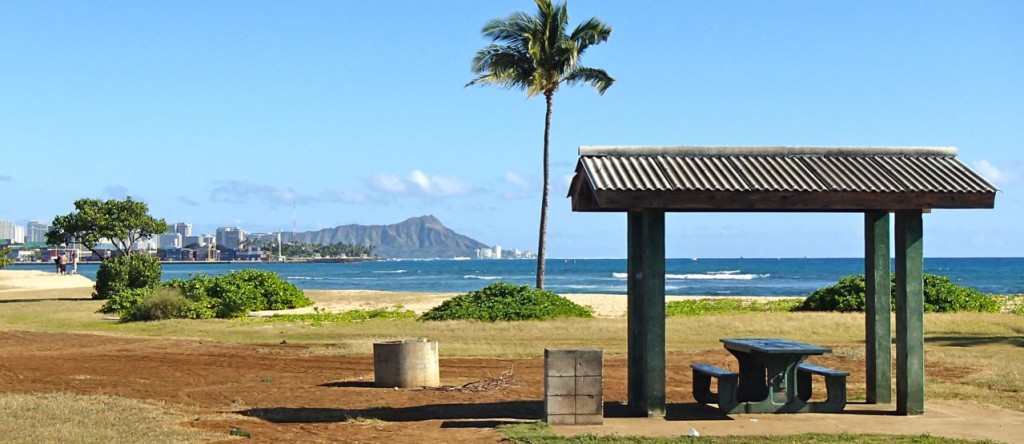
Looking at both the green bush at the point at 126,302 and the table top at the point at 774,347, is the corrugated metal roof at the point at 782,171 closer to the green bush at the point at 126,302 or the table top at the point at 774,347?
the table top at the point at 774,347

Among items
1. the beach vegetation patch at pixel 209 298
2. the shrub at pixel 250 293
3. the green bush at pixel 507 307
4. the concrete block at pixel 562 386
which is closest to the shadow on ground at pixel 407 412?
the concrete block at pixel 562 386

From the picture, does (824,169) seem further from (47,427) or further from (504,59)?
(504,59)

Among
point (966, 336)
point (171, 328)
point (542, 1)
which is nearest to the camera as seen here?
point (966, 336)

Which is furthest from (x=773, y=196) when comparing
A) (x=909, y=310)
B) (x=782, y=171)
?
(x=909, y=310)

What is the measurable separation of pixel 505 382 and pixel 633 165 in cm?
493

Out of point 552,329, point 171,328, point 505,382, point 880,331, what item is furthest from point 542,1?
point 880,331

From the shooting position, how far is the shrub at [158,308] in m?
30.3

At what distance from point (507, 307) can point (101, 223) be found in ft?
88.0

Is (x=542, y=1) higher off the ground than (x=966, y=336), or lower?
higher

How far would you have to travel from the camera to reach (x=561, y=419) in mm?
11188

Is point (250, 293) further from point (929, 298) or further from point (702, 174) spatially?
point (702, 174)

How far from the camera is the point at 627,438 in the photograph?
10266 mm

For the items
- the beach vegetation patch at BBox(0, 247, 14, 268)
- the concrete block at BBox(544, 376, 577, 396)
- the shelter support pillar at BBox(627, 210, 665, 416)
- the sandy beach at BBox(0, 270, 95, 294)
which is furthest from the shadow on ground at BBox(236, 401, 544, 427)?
the sandy beach at BBox(0, 270, 95, 294)

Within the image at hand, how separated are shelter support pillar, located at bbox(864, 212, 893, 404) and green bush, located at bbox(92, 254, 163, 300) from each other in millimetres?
32873
